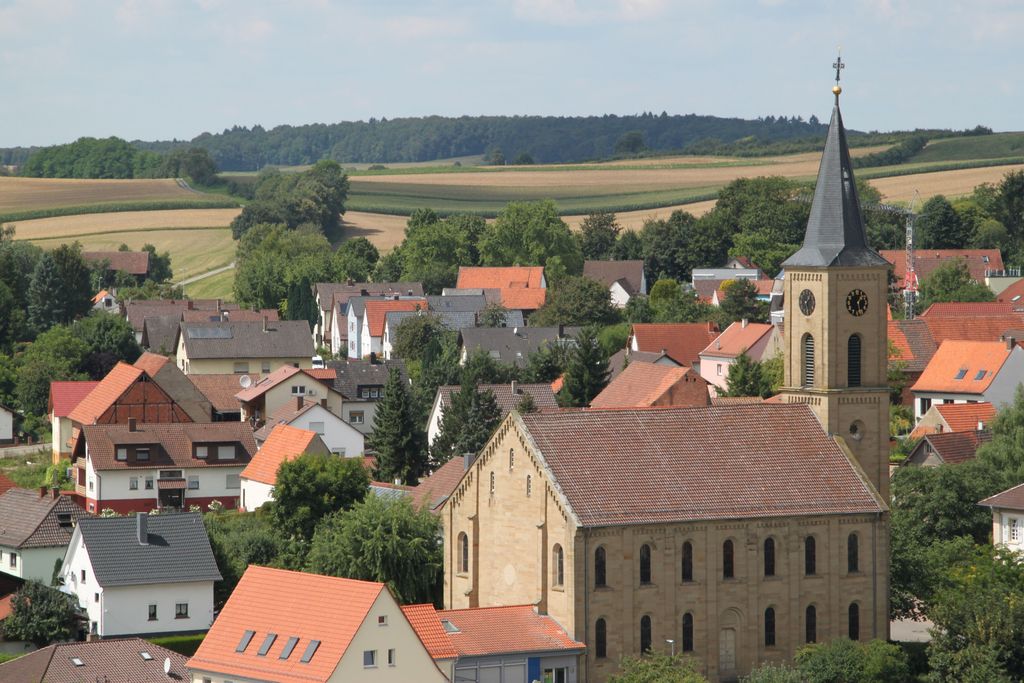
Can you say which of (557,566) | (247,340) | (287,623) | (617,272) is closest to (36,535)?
(287,623)

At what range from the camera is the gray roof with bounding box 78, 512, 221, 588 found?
74.5m

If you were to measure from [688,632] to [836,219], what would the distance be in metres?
15.8

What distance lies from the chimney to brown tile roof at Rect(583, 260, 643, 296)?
369ft

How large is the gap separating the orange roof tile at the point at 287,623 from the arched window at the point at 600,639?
7.45 metres

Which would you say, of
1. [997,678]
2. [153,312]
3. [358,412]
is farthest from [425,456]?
[153,312]

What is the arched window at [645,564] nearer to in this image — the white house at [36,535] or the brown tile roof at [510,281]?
the white house at [36,535]

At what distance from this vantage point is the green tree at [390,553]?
71.8 m

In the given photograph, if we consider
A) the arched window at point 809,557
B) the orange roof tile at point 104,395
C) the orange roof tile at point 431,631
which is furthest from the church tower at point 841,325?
the orange roof tile at point 104,395

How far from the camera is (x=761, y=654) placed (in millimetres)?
65250

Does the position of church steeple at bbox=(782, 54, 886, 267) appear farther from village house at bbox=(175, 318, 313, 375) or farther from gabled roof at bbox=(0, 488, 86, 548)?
village house at bbox=(175, 318, 313, 375)

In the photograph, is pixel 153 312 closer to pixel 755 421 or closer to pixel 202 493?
pixel 202 493

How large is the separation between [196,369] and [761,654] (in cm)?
7948

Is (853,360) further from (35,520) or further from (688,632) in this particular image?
(35,520)

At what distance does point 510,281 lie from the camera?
178875mm
